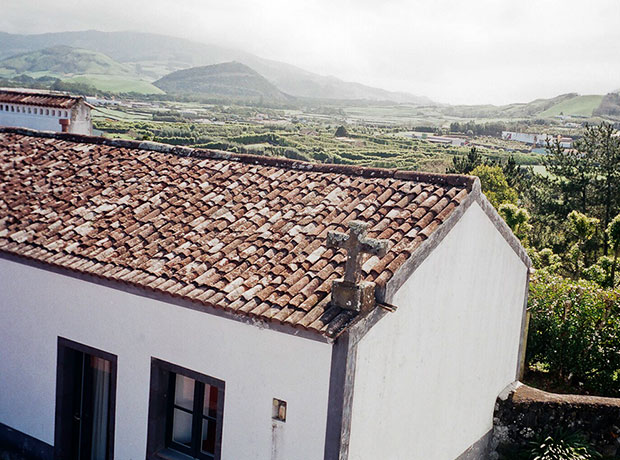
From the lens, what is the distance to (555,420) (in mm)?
10789

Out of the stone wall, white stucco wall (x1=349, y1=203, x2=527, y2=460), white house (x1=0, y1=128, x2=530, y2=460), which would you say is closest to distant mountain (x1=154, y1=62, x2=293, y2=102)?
white house (x1=0, y1=128, x2=530, y2=460)

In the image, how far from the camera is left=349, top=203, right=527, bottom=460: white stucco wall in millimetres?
7316

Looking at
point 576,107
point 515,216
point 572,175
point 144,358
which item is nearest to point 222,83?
point 576,107

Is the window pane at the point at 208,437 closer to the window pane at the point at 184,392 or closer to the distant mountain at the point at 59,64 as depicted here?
the window pane at the point at 184,392

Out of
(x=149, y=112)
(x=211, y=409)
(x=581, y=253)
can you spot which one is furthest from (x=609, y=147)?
(x=149, y=112)

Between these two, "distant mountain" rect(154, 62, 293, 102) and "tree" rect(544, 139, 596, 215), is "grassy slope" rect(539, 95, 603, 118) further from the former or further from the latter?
"distant mountain" rect(154, 62, 293, 102)

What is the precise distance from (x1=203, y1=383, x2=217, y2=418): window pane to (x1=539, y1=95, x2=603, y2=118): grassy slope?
81.6 meters

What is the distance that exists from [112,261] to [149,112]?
71.6m

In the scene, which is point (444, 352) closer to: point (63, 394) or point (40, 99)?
point (63, 394)

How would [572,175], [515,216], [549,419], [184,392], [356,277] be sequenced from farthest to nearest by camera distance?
[572,175] → [515,216] → [549,419] → [184,392] → [356,277]

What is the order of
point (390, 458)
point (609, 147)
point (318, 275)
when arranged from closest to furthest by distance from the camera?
point (318, 275)
point (390, 458)
point (609, 147)

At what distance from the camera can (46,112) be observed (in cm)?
1756

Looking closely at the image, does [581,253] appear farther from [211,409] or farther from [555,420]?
[211,409]

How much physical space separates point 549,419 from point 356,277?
241 inches
